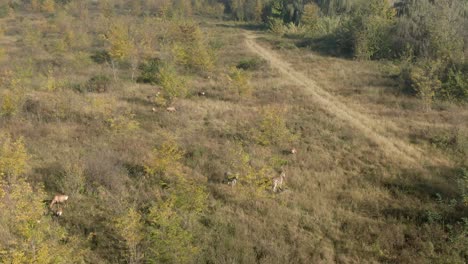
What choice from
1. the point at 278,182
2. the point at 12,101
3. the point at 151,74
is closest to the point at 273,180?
the point at 278,182

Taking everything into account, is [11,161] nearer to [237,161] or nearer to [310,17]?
[237,161]

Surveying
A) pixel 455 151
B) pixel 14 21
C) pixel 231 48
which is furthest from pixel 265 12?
pixel 455 151

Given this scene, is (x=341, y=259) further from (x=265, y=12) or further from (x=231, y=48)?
(x=265, y=12)

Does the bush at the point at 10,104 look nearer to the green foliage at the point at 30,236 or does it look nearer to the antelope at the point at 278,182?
the green foliage at the point at 30,236

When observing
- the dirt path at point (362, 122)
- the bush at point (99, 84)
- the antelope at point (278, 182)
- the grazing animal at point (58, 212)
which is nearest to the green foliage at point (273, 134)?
the antelope at point (278, 182)

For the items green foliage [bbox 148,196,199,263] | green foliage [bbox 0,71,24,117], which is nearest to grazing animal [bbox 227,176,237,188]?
green foliage [bbox 148,196,199,263]

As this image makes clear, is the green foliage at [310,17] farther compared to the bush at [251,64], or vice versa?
the green foliage at [310,17]
